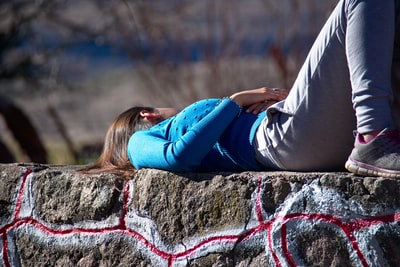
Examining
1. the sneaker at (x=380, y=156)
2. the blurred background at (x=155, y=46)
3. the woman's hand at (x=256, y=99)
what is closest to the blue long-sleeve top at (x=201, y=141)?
the woman's hand at (x=256, y=99)

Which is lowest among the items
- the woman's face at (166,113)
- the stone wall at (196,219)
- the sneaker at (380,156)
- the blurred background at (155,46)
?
the blurred background at (155,46)

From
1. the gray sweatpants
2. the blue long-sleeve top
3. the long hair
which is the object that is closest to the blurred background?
the long hair

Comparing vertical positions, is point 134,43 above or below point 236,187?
below

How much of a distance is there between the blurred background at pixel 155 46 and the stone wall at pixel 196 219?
3329 millimetres

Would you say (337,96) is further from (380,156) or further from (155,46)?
(155,46)

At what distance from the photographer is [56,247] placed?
3533 millimetres

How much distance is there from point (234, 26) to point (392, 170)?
5.99 m

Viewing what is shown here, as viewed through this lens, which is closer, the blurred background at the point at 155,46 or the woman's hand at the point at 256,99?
the woman's hand at the point at 256,99

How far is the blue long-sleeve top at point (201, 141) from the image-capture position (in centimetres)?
323

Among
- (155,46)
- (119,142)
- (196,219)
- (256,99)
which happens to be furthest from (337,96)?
(155,46)

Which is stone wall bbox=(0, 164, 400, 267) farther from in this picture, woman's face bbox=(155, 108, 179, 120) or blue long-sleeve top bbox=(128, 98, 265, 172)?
woman's face bbox=(155, 108, 179, 120)

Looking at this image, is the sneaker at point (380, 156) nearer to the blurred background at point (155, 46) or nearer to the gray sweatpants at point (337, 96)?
the gray sweatpants at point (337, 96)

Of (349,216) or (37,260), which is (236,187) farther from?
(37,260)

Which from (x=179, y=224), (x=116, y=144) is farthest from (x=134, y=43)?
(x=179, y=224)
